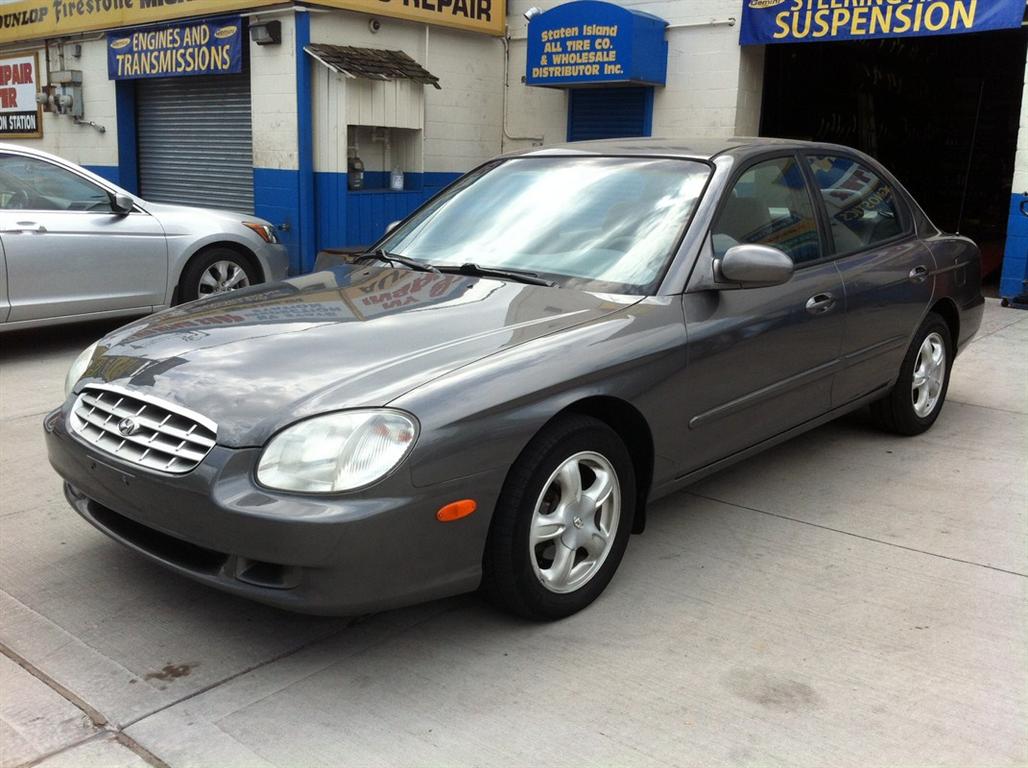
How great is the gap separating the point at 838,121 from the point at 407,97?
692 cm

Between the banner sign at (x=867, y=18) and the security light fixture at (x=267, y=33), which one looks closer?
A: the banner sign at (x=867, y=18)

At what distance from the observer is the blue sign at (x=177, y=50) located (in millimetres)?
11258

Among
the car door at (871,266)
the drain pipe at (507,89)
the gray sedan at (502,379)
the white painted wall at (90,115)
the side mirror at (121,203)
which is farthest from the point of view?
the white painted wall at (90,115)

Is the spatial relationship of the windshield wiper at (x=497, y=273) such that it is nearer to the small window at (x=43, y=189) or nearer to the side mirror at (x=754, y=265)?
the side mirror at (x=754, y=265)

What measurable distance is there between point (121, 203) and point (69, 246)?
0.51 m

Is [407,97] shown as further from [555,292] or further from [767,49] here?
[555,292]

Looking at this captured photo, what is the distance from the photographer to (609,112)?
12.1 meters

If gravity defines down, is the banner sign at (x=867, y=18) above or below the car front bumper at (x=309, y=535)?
above

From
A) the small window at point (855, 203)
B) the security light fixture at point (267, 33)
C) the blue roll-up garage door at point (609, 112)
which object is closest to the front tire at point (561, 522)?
the small window at point (855, 203)

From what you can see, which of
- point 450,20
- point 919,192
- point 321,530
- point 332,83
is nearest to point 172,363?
point 321,530

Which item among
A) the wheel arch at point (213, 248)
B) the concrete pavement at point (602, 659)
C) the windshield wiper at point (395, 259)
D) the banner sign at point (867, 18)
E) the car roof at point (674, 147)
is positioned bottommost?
the concrete pavement at point (602, 659)

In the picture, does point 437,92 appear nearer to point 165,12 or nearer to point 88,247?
point 165,12

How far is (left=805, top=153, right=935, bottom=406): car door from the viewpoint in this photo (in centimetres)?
458

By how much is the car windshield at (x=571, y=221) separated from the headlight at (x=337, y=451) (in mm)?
1234
